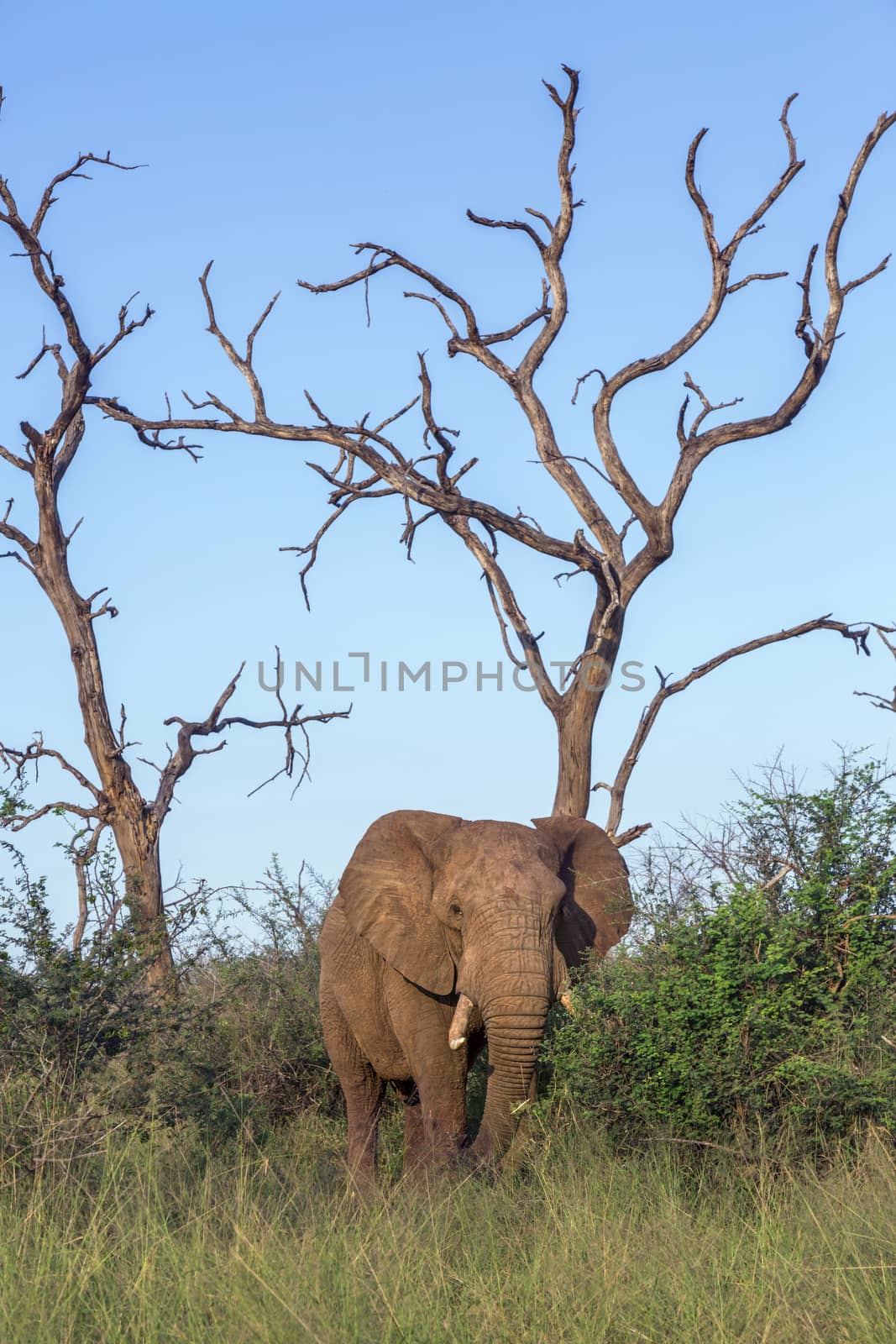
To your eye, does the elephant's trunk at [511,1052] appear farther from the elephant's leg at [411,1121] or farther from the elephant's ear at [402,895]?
the elephant's leg at [411,1121]

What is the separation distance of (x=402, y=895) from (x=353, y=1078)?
6.16 feet

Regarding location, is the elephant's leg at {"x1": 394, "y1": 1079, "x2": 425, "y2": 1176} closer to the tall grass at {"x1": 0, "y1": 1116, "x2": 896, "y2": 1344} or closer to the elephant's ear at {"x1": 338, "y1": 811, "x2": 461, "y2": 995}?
the elephant's ear at {"x1": 338, "y1": 811, "x2": 461, "y2": 995}

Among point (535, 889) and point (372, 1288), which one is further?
point (535, 889)

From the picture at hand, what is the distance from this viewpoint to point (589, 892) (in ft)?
33.0

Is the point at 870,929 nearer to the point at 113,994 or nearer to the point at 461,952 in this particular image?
the point at 461,952

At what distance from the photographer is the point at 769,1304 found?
5828 millimetres

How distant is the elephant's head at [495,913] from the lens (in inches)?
347

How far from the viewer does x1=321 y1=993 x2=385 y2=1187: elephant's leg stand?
1067 cm

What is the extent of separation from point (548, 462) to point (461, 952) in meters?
6.71

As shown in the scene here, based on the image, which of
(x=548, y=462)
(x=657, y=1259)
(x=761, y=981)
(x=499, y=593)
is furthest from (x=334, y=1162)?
(x=548, y=462)

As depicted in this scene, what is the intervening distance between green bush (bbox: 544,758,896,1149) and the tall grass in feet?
0.83

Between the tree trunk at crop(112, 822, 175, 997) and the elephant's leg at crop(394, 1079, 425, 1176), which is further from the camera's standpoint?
the tree trunk at crop(112, 822, 175, 997)

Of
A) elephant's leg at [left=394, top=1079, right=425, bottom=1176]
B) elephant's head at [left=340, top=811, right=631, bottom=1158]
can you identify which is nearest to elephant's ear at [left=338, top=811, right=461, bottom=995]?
elephant's head at [left=340, top=811, right=631, bottom=1158]

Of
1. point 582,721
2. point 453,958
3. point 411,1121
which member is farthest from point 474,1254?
point 582,721
